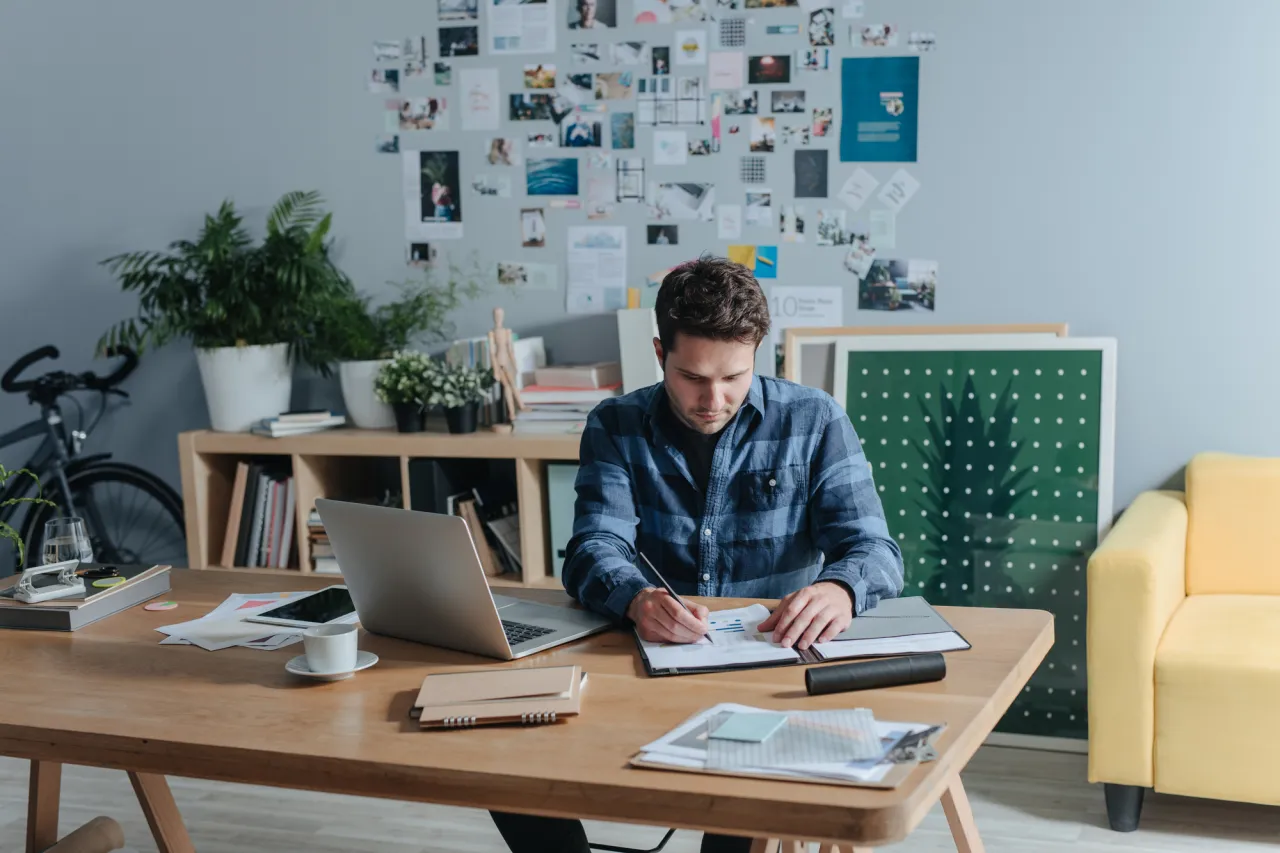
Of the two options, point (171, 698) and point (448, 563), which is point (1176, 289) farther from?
point (171, 698)

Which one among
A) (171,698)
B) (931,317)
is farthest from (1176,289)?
(171,698)

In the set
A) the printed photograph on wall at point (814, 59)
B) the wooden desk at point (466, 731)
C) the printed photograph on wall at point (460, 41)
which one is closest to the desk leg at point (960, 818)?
the wooden desk at point (466, 731)

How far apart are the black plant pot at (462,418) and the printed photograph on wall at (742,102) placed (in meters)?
1.02

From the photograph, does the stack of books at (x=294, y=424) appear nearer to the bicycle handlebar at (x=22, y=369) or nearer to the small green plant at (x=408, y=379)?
the small green plant at (x=408, y=379)

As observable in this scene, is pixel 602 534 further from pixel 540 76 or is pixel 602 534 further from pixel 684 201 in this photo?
pixel 540 76

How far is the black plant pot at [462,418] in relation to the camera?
3.27 m

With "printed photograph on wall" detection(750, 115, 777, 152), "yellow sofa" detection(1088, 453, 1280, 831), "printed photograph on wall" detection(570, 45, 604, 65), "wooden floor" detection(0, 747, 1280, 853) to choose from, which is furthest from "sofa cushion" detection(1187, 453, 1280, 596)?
"printed photograph on wall" detection(570, 45, 604, 65)

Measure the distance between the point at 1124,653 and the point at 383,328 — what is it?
6.80ft

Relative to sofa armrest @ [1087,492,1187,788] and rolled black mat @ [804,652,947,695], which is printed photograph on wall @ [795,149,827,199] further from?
rolled black mat @ [804,652,947,695]

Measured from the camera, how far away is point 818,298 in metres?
3.29

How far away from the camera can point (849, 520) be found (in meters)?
1.91

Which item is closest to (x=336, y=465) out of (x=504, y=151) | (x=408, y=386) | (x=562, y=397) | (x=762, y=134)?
(x=408, y=386)

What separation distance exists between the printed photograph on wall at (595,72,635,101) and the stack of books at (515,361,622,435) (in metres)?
0.73

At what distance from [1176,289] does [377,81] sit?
2.19m
